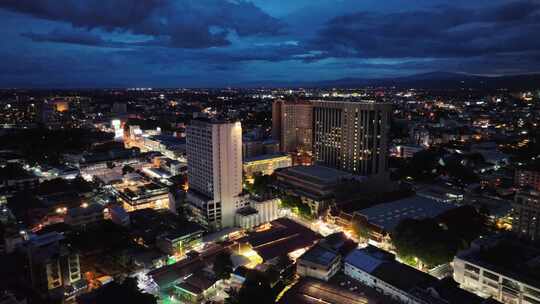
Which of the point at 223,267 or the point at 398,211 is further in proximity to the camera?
the point at 398,211

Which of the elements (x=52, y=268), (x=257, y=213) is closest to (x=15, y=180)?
(x=52, y=268)

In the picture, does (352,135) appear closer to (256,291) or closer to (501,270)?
(501,270)

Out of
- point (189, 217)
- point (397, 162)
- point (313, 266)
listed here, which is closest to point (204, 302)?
point (313, 266)

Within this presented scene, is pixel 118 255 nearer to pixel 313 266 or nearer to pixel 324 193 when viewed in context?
pixel 313 266

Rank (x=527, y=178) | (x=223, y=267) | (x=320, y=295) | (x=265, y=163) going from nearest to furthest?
(x=320, y=295) < (x=223, y=267) < (x=527, y=178) < (x=265, y=163)

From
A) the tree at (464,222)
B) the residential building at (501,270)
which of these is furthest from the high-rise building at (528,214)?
the residential building at (501,270)

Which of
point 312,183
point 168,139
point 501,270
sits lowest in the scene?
point 501,270

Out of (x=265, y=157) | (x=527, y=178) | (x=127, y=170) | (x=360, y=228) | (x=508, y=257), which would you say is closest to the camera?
(x=508, y=257)

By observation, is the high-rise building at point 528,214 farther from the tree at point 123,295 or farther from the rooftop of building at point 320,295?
the tree at point 123,295
